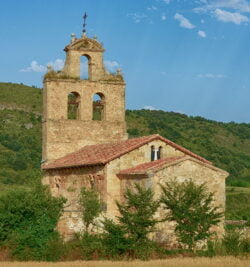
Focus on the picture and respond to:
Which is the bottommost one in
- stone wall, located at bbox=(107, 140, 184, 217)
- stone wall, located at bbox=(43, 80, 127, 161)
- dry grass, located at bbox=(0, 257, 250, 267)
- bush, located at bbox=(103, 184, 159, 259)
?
dry grass, located at bbox=(0, 257, 250, 267)

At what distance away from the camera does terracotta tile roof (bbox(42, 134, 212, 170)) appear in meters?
26.1

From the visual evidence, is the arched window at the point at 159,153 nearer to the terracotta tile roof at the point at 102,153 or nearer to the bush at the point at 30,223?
the terracotta tile roof at the point at 102,153

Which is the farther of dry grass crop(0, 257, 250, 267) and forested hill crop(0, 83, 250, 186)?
forested hill crop(0, 83, 250, 186)

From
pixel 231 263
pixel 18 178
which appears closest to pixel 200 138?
pixel 18 178

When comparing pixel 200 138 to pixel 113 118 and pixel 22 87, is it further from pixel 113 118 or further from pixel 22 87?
pixel 113 118

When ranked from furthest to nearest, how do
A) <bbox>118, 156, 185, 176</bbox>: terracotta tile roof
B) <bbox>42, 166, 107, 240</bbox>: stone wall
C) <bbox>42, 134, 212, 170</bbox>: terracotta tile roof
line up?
<bbox>42, 166, 107, 240</bbox>: stone wall
<bbox>42, 134, 212, 170</bbox>: terracotta tile roof
<bbox>118, 156, 185, 176</bbox>: terracotta tile roof

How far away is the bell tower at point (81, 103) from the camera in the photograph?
3183 centimetres

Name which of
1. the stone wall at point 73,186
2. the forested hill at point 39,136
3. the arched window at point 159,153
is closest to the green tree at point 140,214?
the stone wall at point 73,186

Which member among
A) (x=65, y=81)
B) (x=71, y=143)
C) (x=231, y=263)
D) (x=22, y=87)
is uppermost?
(x=22, y=87)

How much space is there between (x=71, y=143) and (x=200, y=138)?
36680 mm

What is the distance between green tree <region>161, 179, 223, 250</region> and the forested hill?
82.3ft

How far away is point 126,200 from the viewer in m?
25.2

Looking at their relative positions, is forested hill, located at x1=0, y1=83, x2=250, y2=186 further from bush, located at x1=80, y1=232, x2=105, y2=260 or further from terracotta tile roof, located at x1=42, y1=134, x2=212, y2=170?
bush, located at x1=80, y1=232, x2=105, y2=260

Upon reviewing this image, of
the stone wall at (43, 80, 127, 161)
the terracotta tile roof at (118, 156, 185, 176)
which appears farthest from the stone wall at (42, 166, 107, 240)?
the stone wall at (43, 80, 127, 161)
